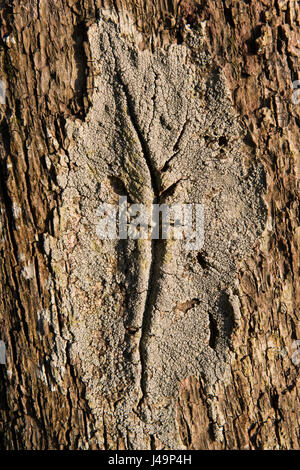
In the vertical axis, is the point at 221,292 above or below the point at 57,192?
below

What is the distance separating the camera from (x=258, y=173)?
122 cm

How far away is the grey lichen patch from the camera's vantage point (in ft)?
3.92

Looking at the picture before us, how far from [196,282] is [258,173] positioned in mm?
395

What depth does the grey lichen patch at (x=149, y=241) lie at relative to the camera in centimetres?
119

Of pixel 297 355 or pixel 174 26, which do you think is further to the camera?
pixel 297 355

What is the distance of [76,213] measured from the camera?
1.25 m

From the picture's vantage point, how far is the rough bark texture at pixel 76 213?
1178 millimetres

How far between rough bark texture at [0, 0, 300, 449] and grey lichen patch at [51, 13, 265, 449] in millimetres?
24

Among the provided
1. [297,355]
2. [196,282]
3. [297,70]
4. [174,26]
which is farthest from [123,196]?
[297,355]

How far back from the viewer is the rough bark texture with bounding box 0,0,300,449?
1.18 meters

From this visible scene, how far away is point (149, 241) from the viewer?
4.11ft

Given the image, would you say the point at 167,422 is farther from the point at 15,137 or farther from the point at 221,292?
the point at 15,137

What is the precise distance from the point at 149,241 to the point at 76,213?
249 millimetres

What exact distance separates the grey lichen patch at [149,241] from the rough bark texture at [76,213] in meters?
0.02
